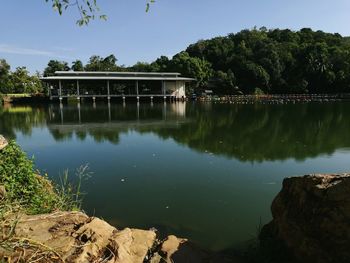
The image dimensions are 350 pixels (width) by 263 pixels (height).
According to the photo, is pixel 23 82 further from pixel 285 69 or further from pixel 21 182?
pixel 21 182

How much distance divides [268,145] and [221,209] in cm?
732

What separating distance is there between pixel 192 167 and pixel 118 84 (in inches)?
1820

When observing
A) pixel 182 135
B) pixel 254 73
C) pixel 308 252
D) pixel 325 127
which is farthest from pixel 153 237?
pixel 254 73

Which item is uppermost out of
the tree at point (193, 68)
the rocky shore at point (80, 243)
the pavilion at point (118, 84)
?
the tree at point (193, 68)

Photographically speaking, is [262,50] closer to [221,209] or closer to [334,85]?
[334,85]

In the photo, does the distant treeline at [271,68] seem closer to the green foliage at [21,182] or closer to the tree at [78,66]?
the tree at [78,66]

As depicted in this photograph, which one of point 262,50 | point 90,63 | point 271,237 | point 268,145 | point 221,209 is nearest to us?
point 271,237

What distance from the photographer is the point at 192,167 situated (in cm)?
988

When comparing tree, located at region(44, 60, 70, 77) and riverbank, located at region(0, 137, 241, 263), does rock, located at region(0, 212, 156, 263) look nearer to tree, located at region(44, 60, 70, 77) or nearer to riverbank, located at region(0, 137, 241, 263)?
riverbank, located at region(0, 137, 241, 263)

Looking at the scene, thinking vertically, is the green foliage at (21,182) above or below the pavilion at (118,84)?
below

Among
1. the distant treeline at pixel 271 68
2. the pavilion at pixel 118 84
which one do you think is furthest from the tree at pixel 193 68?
the pavilion at pixel 118 84

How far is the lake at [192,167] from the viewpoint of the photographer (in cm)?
619

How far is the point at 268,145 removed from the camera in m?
13.4

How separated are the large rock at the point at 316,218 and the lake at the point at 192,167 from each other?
1501 mm
